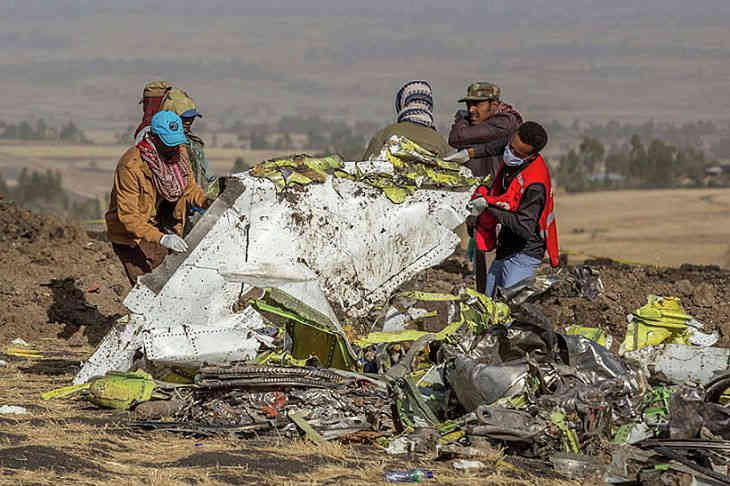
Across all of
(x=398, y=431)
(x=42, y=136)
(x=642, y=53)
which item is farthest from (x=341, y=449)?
(x=642, y=53)

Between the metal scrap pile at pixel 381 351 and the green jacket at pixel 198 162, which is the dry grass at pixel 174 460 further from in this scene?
the green jacket at pixel 198 162

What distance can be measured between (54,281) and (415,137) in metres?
4.37

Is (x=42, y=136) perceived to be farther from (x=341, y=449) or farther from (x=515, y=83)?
(x=341, y=449)

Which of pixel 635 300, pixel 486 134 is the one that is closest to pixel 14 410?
pixel 486 134

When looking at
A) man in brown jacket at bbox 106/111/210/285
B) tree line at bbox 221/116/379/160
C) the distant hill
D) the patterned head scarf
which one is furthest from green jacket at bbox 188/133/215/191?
the distant hill

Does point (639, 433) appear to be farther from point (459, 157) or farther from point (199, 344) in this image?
point (459, 157)

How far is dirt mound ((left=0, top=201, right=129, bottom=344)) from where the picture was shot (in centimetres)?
1105

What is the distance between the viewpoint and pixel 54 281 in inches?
Answer: 490

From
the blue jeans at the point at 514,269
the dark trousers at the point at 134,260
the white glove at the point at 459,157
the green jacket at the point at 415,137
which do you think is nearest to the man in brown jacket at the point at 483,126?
the green jacket at the point at 415,137

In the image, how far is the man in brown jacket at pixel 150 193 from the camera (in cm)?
851

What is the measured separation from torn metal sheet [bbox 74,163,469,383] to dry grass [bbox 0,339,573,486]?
2.78 ft

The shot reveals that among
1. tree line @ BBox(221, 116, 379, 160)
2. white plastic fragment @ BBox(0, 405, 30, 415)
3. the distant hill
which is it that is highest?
the distant hill

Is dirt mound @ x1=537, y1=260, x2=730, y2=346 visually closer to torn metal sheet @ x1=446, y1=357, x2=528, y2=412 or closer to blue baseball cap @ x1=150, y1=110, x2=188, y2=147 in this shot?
blue baseball cap @ x1=150, y1=110, x2=188, y2=147

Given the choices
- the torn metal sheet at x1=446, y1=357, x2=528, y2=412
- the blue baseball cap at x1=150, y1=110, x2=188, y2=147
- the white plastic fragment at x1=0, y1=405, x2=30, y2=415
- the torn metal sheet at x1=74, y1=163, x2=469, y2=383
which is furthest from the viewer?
the blue baseball cap at x1=150, y1=110, x2=188, y2=147
